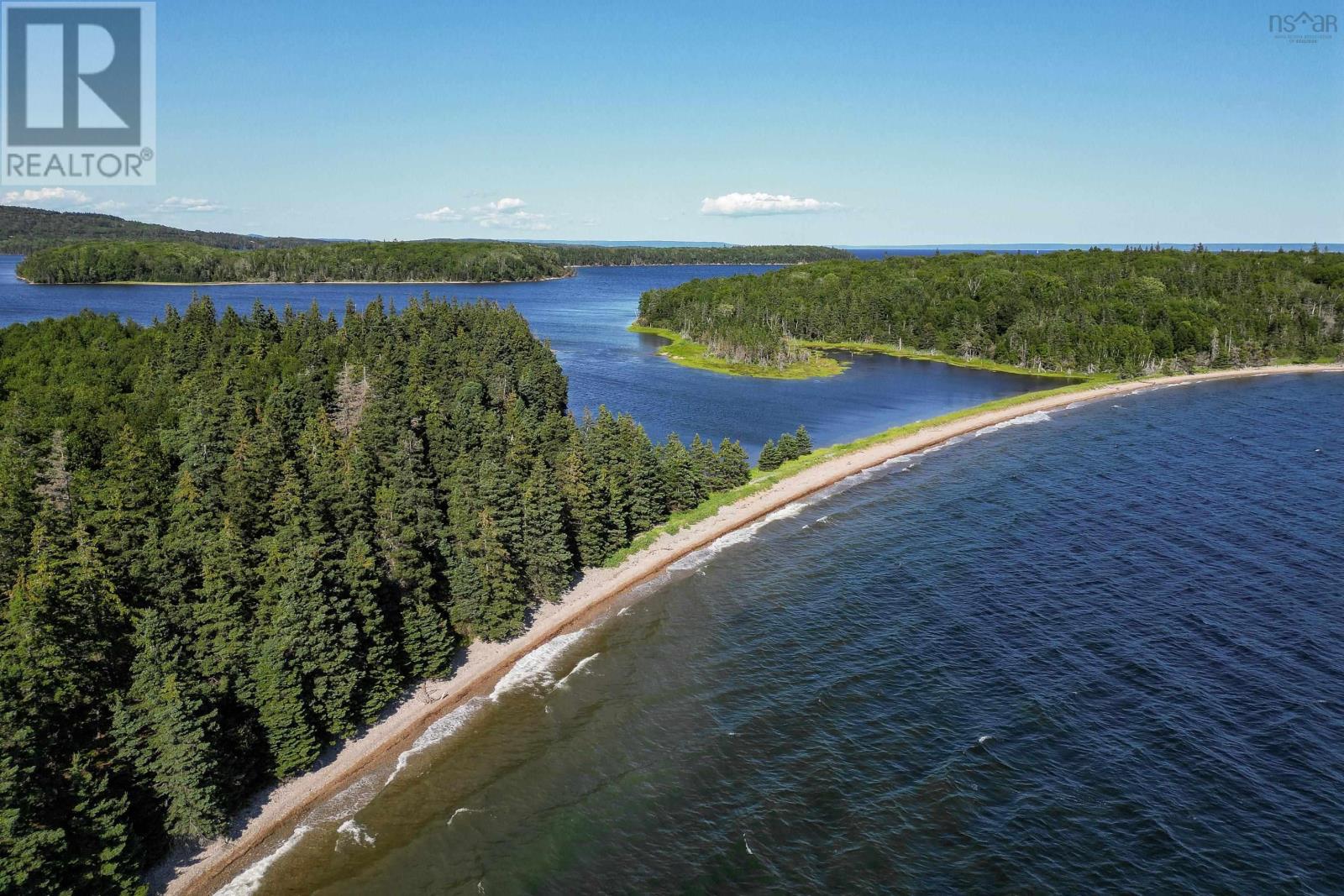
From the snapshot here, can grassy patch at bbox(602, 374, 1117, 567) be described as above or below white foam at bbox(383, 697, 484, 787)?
above

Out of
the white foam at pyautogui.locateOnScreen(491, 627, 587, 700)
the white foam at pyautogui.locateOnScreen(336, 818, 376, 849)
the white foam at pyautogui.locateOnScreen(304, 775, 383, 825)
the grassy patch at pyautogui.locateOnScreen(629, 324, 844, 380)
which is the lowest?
the white foam at pyautogui.locateOnScreen(336, 818, 376, 849)

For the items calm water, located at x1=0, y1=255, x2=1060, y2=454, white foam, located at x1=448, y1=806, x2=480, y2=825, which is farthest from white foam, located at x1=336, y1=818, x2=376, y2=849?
calm water, located at x1=0, y1=255, x2=1060, y2=454

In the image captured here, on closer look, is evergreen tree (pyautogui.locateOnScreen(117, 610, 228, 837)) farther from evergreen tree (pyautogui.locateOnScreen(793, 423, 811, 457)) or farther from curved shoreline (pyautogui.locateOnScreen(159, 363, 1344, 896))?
evergreen tree (pyautogui.locateOnScreen(793, 423, 811, 457))

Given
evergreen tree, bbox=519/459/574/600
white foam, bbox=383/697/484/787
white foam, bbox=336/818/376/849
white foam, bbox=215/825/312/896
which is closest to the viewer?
white foam, bbox=215/825/312/896

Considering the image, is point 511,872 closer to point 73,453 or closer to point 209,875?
point 209,875

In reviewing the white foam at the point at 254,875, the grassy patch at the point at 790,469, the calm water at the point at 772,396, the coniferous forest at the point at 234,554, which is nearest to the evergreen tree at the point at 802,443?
the grassy patch at the point at 790,469

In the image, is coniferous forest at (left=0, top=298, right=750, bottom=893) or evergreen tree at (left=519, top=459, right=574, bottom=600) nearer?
coniferous forest at (left=0, top=298, right=750, bottom=893)
